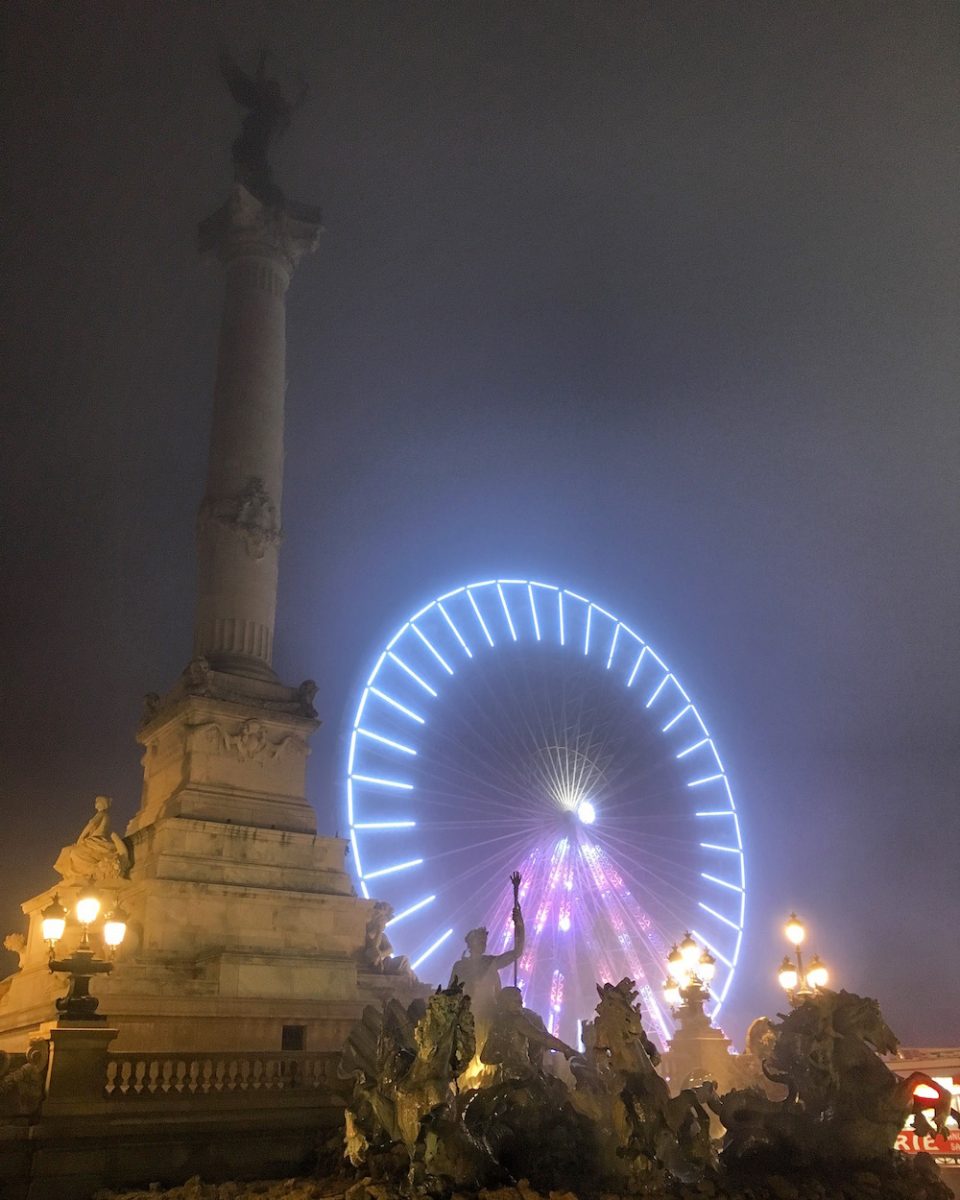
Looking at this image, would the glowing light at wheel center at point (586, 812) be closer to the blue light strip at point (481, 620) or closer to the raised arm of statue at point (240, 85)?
Result: the blue light strip at point (481, 620)

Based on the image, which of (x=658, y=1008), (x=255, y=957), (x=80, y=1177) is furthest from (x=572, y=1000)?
(x=80, y=1177)

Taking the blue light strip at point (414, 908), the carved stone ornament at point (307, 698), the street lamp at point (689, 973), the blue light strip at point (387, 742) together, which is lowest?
the street lamp at point (689, 973)

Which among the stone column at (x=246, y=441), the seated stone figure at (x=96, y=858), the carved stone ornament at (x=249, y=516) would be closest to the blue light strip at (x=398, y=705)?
the stone column at (x=246, y=441)

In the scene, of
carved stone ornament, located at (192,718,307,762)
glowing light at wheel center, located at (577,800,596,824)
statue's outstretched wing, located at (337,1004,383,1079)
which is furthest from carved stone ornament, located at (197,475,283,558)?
glowing light at wheel center, located at (577,800,596,824)

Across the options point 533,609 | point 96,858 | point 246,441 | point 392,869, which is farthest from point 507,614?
point 96,858

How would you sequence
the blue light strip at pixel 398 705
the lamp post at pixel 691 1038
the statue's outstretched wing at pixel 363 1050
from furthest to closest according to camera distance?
the blue light strip at pixel 398 705 → the lamp post at pixel 691 1038 → the statue's outstretched wing at pixel 363 1050

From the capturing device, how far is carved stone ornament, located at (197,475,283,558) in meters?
22.4

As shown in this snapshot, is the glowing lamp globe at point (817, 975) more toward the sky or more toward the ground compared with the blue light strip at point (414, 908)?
more toward the ground

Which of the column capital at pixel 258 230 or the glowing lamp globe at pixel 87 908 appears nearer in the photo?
the glowing lamp globe at pixel 87 908

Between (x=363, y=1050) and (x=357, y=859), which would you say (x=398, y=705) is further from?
(x=363, y=1050)

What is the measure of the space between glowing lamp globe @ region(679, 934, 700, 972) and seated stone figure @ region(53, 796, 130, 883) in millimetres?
10015

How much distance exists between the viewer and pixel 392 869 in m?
28.2

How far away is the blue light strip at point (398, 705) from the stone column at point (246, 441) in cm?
604

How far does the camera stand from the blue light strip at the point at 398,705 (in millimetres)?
29672
